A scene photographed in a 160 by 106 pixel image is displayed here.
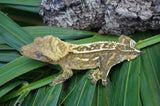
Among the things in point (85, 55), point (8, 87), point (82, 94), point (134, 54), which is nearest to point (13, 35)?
point (8, 87)

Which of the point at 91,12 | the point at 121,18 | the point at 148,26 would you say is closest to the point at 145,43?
the point at 148,26

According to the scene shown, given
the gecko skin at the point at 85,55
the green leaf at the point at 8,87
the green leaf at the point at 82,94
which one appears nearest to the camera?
the green leaf at the point at 82,94


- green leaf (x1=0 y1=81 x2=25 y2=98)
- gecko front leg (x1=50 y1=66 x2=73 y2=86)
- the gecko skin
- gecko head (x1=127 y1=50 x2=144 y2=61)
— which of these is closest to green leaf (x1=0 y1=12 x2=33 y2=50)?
the gecko skin

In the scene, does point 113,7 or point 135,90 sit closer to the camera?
point 135,90

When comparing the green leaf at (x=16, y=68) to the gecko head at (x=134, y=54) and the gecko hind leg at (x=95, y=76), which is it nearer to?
the gecko hind leg at (x=95, y=76)

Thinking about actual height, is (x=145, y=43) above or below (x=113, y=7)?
below

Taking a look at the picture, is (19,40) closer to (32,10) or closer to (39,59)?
(39,59)

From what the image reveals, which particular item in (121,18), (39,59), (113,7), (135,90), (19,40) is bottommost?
(135,90)

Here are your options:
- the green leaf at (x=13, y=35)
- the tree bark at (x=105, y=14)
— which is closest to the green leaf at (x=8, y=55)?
the green leaf at (x=13, y=35)
